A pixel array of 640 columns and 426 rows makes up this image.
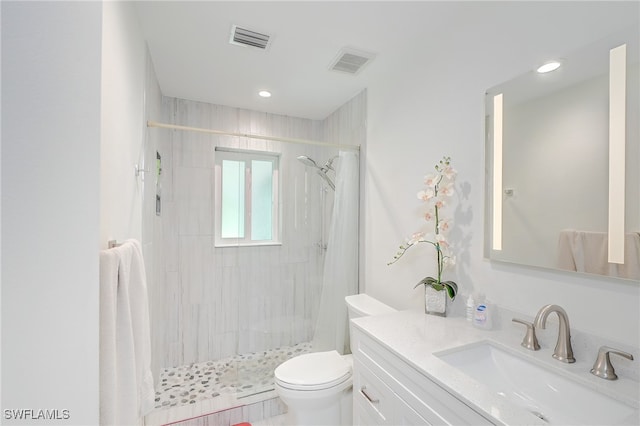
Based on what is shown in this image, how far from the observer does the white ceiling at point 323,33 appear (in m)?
1.14

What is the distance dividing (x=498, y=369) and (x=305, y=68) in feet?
6.78

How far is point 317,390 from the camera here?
1508 millimetres

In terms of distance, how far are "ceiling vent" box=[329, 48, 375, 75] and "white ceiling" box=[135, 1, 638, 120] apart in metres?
0.04

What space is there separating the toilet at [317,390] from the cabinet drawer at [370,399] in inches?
9.6

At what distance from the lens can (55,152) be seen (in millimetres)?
621

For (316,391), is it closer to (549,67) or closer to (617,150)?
(617,150)

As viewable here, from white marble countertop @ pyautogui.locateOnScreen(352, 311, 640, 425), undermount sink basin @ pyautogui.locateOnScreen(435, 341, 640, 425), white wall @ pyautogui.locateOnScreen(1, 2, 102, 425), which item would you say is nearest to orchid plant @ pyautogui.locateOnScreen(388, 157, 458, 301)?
white marble countertop @ pyautogui.locateOnScreen(352, 311, 640, 425)

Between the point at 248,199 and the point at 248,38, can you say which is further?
the point at 248,199

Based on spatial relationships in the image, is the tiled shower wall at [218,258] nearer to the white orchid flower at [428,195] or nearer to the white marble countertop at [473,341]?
the white orchid flower at [428,195]

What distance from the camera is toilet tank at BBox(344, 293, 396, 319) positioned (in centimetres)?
176

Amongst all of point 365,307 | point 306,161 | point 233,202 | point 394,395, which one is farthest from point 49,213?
point 306,161

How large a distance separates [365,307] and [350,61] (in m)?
1.68

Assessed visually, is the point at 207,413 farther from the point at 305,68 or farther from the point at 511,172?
the point at 305,68

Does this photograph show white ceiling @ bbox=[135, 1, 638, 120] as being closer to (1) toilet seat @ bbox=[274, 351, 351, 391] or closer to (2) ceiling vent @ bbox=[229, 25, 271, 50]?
(2) ceiling vent @ bbox=[229, 25, 271, 50]
